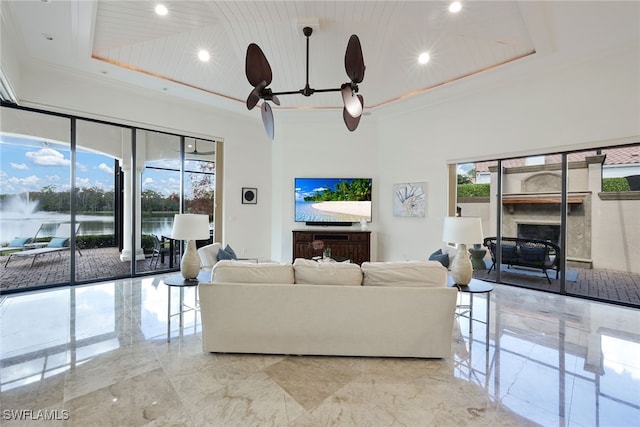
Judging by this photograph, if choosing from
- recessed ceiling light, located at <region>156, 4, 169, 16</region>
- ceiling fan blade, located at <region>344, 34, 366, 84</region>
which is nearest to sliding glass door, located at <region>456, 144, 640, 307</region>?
ceiling fan blade, located at <region>344, 34, 366, 84</region>

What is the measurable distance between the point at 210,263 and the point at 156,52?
3.15 metres

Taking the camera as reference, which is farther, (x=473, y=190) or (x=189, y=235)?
(x=473, y=190)

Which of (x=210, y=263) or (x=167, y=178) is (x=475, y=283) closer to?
(x=210, y=263)

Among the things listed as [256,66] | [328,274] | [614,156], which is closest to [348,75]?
[256,66]

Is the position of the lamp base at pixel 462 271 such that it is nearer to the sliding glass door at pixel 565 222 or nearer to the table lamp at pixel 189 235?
the table lamp at pixel 189 235

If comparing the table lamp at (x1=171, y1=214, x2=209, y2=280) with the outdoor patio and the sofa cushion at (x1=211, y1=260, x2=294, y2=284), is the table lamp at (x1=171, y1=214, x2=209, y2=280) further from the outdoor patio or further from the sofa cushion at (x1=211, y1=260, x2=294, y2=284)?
the outdoor patio

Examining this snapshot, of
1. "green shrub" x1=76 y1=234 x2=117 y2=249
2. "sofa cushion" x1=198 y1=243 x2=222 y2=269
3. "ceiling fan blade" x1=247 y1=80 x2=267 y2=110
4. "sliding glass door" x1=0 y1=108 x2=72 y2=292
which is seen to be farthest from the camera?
"green shrub" x1=76 y1=234 x2=117 y2=249

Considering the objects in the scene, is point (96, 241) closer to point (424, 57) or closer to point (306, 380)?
point (306, 380)

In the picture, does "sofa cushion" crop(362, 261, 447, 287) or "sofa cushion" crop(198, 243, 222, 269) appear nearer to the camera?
"sofa cushion" crop(362, 261, 447, 287)

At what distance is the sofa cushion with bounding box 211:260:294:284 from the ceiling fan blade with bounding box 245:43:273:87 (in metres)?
1.91

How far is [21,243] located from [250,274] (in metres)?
4.62

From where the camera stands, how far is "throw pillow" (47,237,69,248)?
4.78m

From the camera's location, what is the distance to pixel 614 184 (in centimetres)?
427

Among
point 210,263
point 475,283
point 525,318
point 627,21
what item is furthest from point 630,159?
point 210,263
